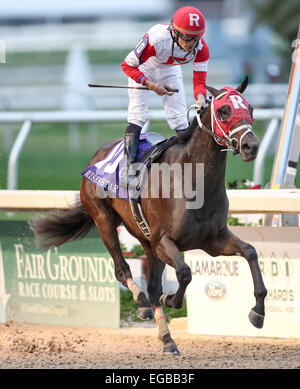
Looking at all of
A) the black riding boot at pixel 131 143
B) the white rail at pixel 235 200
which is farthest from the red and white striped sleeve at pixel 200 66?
the white rail at pixel 235 200

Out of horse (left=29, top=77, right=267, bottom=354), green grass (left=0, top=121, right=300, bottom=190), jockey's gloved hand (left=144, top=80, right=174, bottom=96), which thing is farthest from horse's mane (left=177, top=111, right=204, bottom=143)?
green grass (left=0, top=121, right=300, bottom=190)

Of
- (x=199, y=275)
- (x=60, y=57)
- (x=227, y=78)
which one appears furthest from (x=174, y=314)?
(x=60, y=57)

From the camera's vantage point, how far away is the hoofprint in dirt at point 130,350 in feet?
17.1

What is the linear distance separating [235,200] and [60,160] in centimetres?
780

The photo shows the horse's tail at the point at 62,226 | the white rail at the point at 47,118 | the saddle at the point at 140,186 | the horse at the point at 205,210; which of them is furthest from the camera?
the white rail at the point at 47,118

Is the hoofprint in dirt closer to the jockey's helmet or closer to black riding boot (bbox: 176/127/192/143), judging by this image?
black riding boot (bbox: 176/127/192/143)

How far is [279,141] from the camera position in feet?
20.5

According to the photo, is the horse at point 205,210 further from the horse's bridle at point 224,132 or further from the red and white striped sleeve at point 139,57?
the red and white striped sleeve at point 139,57

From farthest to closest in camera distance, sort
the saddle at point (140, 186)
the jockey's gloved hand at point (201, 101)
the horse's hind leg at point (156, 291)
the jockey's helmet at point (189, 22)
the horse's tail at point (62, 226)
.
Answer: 1. the horse's tail at point (62, 226)
2. the horse's hind leg at point (156, 291)
3. the saddle at point (140, 186)
4. the jockey's gloved hand at point (201, 101)
5. the jockey's helmet at point (189, 22)

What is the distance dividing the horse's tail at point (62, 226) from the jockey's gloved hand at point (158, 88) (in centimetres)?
148

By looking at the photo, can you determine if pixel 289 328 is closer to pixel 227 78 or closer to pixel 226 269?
pixel 226 269

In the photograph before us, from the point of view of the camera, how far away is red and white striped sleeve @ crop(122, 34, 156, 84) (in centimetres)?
480

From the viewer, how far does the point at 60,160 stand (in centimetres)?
1322

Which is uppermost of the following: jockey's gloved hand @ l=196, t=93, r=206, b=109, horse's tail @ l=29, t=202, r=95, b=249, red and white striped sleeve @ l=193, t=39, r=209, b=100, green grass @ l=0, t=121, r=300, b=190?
red and white striped sleeve @ l=193, t=39, r=209, b=100
